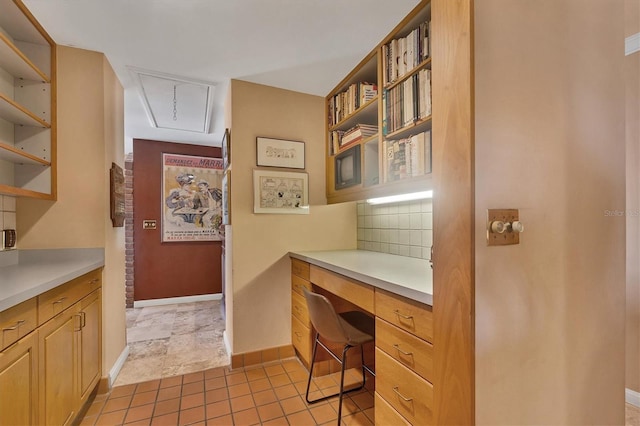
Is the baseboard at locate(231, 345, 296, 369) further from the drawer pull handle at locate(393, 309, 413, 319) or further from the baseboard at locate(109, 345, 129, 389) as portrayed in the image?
the drawer pull handle at locate(393, 309, 413, 319)

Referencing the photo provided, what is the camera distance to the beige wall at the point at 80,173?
1829 millimetres

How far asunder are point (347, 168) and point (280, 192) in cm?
60

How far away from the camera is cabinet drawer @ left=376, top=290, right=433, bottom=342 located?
39.2 inches

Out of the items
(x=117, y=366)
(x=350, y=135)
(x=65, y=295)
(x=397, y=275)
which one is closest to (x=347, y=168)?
(x=350, y=135)

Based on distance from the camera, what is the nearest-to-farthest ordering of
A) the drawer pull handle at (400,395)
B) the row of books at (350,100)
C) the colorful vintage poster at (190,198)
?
the drawer pull handle at (400,395) < the row of books at (350,100) < the colorful vintage poster at (190,198)

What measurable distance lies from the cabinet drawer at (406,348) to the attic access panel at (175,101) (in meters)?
2.27

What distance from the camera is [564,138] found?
41.3 inches

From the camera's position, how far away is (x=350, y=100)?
7.11ft

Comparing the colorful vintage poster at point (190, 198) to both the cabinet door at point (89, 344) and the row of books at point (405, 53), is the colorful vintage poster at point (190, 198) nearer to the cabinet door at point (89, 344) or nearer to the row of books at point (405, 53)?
the cabinet door at point (89, 344)

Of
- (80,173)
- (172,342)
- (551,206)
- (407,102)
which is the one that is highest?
(407,102)

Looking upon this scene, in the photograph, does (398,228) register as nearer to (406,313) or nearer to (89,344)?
(406,313)

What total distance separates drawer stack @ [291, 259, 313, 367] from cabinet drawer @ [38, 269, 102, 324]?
1.35 meters

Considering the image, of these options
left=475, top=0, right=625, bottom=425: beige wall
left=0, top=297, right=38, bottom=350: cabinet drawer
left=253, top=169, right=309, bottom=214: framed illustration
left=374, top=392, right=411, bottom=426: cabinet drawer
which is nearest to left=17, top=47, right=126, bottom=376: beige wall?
left=0, top=297, right=38, bottom=350: cabinet drawer

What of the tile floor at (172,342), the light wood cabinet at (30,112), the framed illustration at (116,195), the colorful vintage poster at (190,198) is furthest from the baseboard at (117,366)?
the colorful vintage poster at (190,198)
